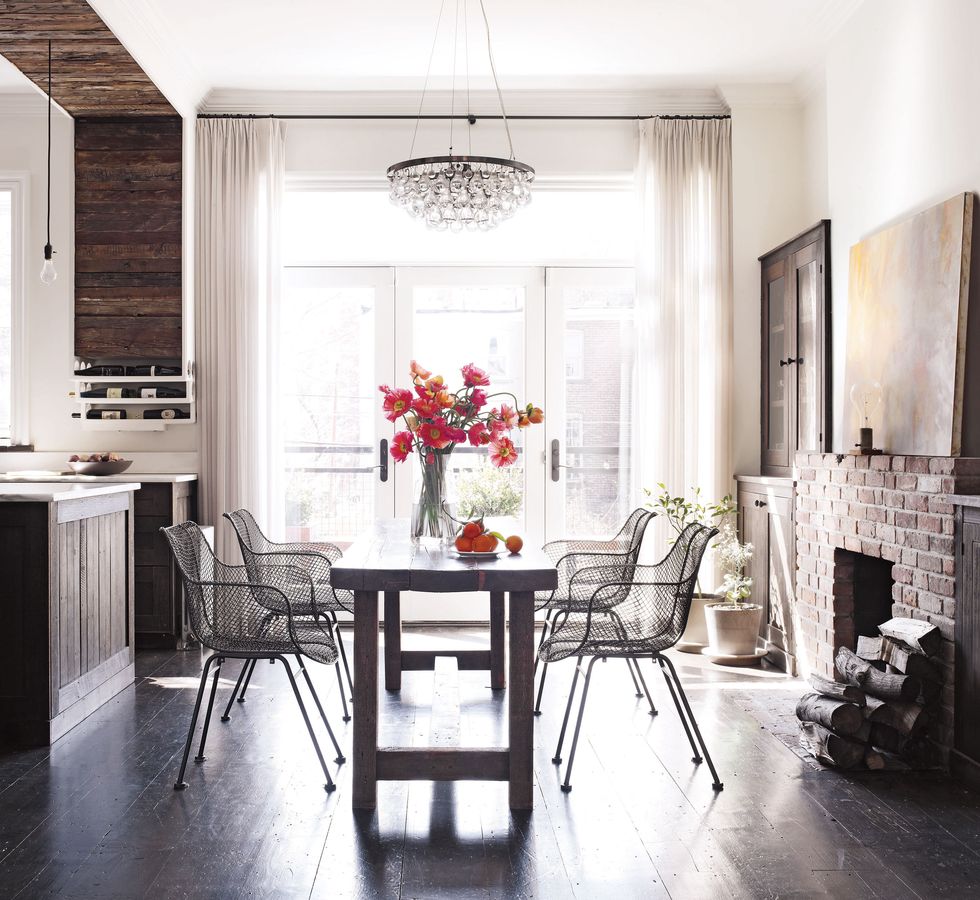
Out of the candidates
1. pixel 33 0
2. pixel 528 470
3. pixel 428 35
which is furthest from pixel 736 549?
pixel 33 0

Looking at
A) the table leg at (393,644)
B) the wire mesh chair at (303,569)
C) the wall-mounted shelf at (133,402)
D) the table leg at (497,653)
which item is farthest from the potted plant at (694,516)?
the wall-mounted shelf at (133,402)

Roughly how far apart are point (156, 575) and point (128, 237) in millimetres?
2020

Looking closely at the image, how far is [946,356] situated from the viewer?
3.83 m

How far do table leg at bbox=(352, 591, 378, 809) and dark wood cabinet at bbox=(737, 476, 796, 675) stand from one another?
2728 millimetres

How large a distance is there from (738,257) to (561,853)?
13.7ft

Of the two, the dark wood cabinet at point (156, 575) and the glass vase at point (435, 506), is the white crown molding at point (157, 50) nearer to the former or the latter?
the dark wood cabinet at point (156, 575)

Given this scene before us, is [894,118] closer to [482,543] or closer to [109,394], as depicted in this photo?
[482,543]

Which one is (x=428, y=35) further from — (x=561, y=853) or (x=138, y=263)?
(x=561, y=853)

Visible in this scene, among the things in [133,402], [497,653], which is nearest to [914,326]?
[497,653]

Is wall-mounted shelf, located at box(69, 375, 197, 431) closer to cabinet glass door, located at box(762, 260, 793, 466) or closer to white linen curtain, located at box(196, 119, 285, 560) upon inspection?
white linen curtain, located at box(196, 119, 285, 560)

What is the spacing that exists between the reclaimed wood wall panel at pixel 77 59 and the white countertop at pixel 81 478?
2.12 meters

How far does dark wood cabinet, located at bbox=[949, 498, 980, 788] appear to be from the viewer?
3.33 m

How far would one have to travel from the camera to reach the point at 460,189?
12.7ft

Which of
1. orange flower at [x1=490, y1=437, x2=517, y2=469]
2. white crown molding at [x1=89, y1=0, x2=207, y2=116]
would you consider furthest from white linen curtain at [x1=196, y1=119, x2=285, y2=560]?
orange flower at [x1=490, y1=437, x2=517, y2=469]
